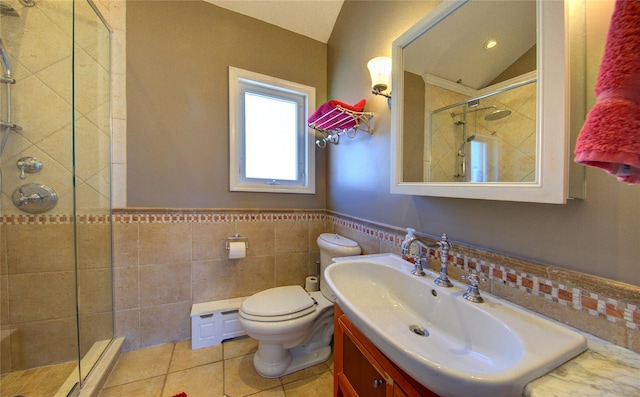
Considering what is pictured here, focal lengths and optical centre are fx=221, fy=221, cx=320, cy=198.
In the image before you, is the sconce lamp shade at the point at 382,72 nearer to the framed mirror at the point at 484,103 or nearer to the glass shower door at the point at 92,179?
the framed mirror at the point at 484,103

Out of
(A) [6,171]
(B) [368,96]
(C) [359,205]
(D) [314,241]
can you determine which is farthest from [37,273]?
(B) [368,96]

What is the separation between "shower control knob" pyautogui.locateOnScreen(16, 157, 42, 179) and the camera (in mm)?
1271

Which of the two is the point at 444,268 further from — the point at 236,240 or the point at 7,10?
the point at 7,10

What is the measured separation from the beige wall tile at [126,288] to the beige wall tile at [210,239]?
40cm

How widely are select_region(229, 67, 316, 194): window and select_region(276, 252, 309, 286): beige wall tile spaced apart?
592mm

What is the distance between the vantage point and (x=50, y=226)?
4.43ft

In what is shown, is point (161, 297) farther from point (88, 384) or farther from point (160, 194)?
point (160, 194)

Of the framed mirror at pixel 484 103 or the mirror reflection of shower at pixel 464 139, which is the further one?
the mirror reflection of shower at pixel 464 139

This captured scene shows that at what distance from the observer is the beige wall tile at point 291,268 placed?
195cm

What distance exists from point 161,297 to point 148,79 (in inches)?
62.0

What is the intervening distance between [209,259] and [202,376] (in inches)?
29.0

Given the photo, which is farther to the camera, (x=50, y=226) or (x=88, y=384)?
(x=50, y=226)

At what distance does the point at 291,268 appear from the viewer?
198 centimetres

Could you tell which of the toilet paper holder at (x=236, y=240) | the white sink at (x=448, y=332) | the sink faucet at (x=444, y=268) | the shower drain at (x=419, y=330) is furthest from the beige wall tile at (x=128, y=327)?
the sink faucet at (x=444, y=268)
